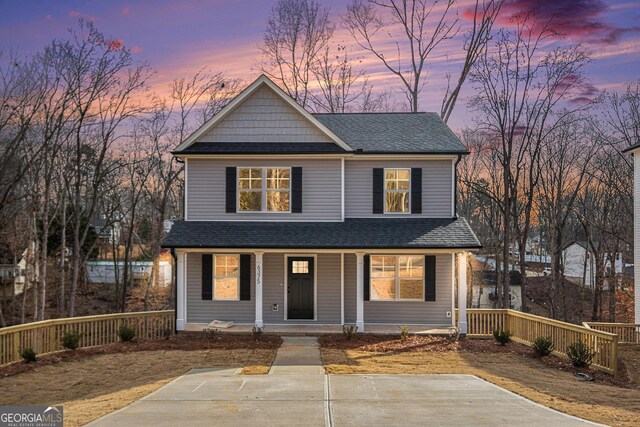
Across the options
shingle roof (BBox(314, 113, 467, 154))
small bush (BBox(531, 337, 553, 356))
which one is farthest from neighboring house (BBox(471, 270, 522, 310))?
small bush (BBox(531, 337, 553, 356))

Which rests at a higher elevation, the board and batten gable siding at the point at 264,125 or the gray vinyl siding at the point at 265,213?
the board and batten gable siding at the point at 264,125

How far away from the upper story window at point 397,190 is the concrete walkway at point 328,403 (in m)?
7.67

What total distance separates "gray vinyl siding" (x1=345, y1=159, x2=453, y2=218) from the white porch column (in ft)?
18.9

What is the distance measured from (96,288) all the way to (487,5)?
30.4m

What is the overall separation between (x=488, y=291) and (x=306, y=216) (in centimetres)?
3113

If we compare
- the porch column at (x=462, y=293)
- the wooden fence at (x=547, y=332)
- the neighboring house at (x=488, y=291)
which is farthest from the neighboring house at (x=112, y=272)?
the porch column at (x=462, y=293)

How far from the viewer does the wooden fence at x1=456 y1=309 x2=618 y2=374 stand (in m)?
14.0

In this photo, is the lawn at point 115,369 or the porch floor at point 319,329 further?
the porch floor at point 319,329

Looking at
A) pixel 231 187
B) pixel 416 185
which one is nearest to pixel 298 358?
pixel 231 187

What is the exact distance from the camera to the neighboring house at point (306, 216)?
18.3 m

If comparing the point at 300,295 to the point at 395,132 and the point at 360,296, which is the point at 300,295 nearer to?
the point at 360,296

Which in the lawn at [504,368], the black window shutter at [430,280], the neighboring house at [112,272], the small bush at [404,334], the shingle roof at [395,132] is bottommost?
the lawn at [504,368]

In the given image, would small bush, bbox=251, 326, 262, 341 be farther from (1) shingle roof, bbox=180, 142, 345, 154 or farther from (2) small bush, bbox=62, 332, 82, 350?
(1) shingle roof, bbox=180, 142, 345, 154

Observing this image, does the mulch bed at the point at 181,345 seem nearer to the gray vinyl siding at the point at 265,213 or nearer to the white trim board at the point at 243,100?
the gray vinyl siding at the point at 265,213
